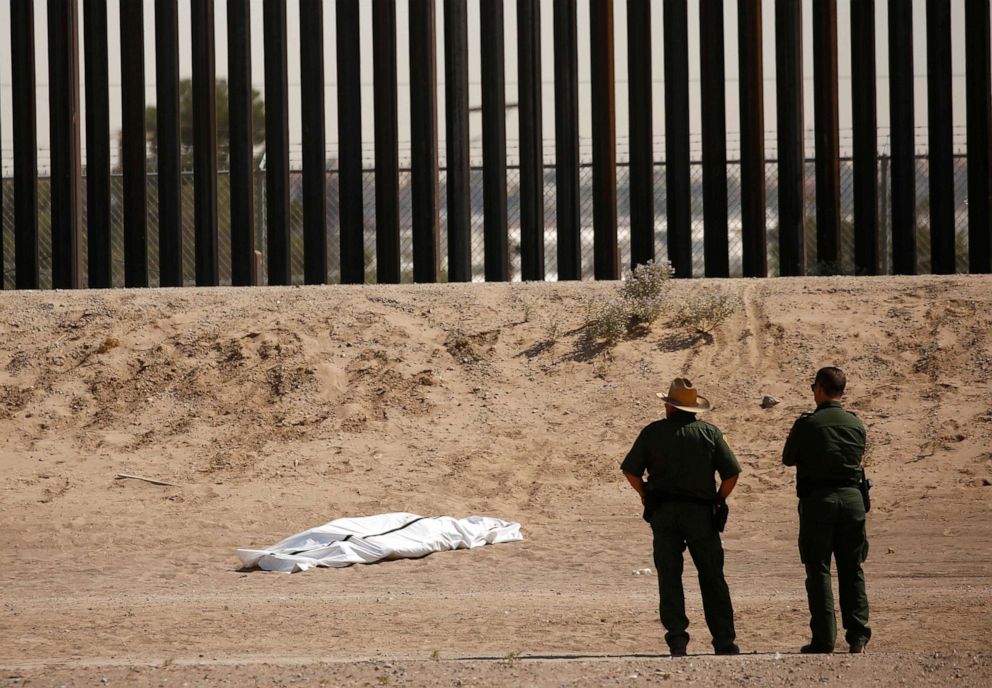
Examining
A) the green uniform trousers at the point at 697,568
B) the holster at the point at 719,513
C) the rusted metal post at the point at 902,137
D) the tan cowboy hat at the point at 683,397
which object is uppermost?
the rusted metal post at the point at 902,137

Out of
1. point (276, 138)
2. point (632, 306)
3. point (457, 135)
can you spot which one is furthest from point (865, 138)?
point (276, 138)

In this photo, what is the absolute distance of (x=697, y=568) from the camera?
610 centimetres

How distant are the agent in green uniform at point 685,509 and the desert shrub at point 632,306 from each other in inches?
321

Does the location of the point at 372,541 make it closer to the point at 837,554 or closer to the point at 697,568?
the point at 697,568

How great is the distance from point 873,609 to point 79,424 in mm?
9093

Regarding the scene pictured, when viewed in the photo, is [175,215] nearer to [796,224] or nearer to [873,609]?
[796,224]

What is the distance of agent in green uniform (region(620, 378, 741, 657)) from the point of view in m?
6.06

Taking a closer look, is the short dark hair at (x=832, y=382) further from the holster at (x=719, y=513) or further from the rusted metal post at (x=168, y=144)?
the rusted metal post at (x=168, y=144)

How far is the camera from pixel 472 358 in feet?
46.6

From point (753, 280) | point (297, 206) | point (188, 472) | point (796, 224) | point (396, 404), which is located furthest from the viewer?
point (297, 206)

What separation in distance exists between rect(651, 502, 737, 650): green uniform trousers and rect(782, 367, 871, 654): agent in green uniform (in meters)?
0.42

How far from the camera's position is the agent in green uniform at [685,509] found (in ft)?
19.9

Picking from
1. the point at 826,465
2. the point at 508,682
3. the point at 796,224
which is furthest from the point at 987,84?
the point at 508,682

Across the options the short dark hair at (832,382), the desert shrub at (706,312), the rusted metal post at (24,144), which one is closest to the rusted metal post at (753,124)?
the desert shrub at (706,312)
